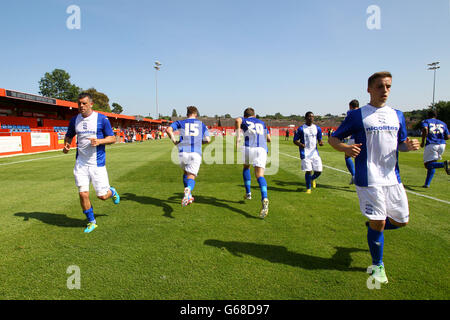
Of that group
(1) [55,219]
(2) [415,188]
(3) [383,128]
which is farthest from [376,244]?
(2) [415,188]

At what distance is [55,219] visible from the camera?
4.51 m

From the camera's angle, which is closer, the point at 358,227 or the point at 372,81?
the point at 372,81

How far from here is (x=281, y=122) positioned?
92750mm

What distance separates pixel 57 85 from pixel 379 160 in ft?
356

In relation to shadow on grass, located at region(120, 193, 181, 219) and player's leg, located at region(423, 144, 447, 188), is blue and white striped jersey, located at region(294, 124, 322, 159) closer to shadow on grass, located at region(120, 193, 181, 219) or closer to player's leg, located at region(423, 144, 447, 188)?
player's leg, located at region(423, 144, 447, 188)

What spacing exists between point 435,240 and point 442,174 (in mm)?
8008

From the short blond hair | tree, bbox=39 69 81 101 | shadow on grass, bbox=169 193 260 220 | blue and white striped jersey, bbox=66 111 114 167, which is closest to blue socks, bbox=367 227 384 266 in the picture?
the short blond hair

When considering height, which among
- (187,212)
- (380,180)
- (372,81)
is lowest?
(187,212)

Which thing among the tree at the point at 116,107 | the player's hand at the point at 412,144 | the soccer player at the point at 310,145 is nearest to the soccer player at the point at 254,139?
the soccer player at the point at 310,145

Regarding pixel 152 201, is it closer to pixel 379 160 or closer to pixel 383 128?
pixel 379 160

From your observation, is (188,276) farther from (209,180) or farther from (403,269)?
(209,180)

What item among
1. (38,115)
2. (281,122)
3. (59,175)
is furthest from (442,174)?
(281,122)

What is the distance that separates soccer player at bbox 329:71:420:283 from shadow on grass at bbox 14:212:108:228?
14.5ft

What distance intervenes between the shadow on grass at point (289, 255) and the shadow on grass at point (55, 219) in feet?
8.23
